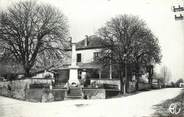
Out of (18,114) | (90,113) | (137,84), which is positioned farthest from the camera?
(137,84)

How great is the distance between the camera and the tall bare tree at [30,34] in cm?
148

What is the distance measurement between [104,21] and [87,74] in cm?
31

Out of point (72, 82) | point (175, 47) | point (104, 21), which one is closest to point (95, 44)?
point (104, 21)

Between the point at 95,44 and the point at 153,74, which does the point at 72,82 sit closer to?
the point at 95,44

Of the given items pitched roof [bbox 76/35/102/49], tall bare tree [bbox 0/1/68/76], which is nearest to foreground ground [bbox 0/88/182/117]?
tall bare tree [bbox 0/1/68/76]

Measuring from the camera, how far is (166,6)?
5.79 ft

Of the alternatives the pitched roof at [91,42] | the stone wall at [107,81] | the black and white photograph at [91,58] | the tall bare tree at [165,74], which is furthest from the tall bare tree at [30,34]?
the tall bare tree at [165,74]

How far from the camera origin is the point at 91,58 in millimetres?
1601

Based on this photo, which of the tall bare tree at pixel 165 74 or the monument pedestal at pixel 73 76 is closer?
the monument pedestal at pixel 73 76

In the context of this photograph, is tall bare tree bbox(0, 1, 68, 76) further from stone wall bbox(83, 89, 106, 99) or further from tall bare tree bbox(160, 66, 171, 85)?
tall bare tree bbox(160, 66, 171, 85)

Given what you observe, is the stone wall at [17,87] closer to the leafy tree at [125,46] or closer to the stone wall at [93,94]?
the stone wall at [93,94]

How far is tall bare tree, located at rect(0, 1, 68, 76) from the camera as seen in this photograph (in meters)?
1.48

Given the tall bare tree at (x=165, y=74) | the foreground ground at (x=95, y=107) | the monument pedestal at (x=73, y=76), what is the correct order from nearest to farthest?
1. the foreground ground at (x=95, y=107)
2. the monument pedestal at (x=73, y=76)
3. the tall bare tree at (x=165, y=74)

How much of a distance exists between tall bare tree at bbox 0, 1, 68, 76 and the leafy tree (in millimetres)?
259
